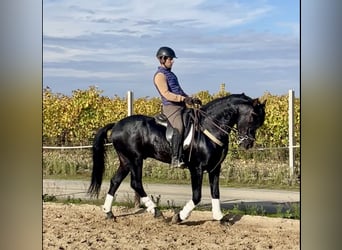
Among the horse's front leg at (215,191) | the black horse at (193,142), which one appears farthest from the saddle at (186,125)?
the horse's front leg at (215,191)

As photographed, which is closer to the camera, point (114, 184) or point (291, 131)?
point (291, 131)

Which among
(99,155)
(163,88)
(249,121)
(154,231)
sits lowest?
(154,231)

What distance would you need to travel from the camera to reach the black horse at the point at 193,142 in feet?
6.14

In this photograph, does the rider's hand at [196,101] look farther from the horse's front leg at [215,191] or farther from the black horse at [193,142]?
the horse's front leg at [215,191]

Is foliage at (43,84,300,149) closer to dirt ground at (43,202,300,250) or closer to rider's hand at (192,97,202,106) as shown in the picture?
rider's hand at (192,97,202,106)

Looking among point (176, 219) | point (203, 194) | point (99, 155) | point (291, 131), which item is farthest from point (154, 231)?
point (291, 131)

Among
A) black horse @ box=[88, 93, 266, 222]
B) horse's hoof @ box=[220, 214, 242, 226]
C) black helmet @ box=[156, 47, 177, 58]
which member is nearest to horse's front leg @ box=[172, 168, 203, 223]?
black horse @ box=[88, 93, 266, 222]

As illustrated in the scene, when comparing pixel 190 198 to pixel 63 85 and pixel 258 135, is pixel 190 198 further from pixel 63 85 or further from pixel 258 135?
pixel 63 85

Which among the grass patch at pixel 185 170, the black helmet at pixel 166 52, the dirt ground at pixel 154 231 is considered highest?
the black helmet at pixel 166 52

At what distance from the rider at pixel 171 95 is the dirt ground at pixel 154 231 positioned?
0.25 m

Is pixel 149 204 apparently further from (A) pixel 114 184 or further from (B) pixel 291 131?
(B) pixel 291 131

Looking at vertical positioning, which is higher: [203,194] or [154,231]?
[203,194]

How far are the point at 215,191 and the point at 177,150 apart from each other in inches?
6.8

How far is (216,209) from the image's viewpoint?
189cm
